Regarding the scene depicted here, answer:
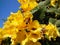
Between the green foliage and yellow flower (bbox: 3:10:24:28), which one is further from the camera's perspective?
the green foliage

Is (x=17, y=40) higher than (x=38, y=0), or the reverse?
(x=38, y=0)

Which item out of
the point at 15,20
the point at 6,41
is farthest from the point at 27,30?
the point at 6,41

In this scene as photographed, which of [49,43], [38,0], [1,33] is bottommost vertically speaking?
[49,43]

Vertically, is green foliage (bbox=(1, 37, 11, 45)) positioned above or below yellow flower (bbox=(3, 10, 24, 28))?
below

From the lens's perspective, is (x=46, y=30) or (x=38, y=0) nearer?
(x=46, y=30)

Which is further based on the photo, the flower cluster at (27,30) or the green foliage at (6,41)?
the green foliage at (6,41)

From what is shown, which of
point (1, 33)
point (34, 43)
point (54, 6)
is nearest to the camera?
point (34, 43)

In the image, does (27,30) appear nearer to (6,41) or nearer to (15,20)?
(15,20)

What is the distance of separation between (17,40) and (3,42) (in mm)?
170

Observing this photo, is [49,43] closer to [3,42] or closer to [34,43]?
[34,43]

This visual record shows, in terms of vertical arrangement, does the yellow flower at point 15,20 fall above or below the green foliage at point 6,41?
above

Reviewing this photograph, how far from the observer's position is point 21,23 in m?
1.16

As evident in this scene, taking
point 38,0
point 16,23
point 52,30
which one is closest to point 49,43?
point 52,30

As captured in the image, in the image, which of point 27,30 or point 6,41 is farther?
point 6,41
